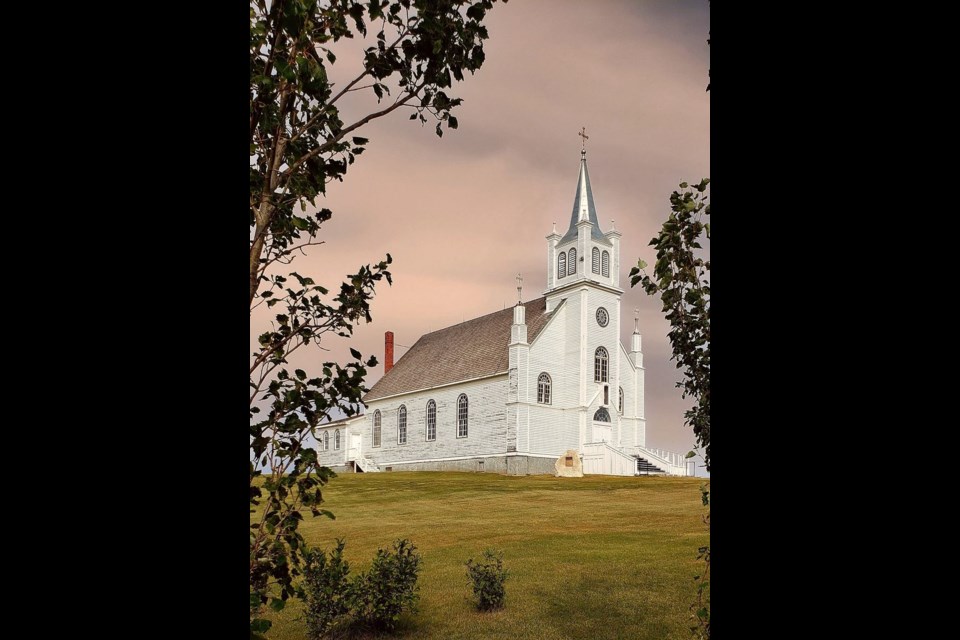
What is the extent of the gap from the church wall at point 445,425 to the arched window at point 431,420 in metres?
0.27

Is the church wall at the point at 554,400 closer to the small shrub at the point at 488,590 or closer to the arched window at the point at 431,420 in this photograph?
the arched window at the point at 431,420

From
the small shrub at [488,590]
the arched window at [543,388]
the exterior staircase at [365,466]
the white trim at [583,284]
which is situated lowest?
the exterior staircase at [365,466]

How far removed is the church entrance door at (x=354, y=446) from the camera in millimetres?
43344

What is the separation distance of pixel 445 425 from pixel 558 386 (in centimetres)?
678

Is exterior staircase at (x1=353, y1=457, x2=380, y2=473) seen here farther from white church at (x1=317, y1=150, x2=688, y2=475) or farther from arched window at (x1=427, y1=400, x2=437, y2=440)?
arched window at (x1=427, y1=400, x2=437, y2=440)

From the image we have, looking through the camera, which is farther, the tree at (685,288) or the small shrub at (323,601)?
the small shrub at (323,601)

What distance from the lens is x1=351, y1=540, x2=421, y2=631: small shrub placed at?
29.0ft

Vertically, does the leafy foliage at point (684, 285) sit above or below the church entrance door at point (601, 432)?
above

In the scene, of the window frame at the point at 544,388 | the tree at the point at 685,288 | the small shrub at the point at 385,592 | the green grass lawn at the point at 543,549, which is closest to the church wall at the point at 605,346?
the window frame at the point at 544,388
